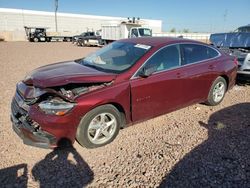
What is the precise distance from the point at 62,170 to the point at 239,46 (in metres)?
7.56

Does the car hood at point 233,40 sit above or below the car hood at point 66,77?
above

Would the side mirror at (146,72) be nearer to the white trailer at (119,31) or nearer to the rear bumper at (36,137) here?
the rear bumper at (36,137)

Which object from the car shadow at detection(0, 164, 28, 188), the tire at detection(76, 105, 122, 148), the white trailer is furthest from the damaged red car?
the white trailer

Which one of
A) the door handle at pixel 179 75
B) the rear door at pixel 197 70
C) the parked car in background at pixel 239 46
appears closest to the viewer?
the door handle at pixel 179 75

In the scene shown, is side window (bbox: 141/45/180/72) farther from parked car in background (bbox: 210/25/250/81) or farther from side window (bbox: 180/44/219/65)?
parked car in background (bbox: 210/25/250/81)

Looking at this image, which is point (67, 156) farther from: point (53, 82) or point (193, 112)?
point (193, 112)

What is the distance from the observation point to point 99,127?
11.6ft

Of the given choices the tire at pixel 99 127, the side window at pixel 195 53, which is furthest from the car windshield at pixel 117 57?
the side window at pixel 195 53

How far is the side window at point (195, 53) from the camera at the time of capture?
14.7 ft

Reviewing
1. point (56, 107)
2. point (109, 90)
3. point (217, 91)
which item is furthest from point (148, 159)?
point (217, 91)

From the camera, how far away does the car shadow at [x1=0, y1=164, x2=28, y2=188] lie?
109 inches

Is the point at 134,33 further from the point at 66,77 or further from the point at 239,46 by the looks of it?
the point at 66,77

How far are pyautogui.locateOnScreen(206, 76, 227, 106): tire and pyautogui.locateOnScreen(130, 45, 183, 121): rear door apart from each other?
42.3 inches

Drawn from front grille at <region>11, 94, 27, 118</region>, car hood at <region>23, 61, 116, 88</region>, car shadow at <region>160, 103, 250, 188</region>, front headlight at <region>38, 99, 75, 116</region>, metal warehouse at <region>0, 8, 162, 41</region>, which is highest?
metal warehouse at <region>0, 8, 162, 41</region>
